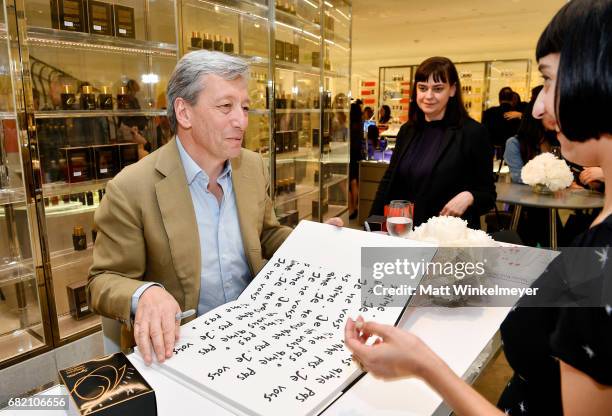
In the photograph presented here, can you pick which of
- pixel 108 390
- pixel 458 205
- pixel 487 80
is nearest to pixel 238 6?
pixel 458 205

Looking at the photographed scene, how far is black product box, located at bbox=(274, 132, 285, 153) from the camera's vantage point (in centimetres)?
423

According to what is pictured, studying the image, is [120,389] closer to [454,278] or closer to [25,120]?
[454,278]

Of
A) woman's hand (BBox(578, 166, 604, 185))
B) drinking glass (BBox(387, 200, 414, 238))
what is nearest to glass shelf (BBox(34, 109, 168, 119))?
drinking glass (BBox(387, 200, 414, 238))

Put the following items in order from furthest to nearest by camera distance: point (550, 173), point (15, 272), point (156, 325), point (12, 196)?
1. point (550, 173)
2. point (15, 272)
3. point (12, 196)
4. point (156, 325)

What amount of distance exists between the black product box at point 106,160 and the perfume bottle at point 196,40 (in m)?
1.07

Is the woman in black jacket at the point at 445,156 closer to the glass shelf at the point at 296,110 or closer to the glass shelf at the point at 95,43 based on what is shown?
the glass shelf at the point at 95,43

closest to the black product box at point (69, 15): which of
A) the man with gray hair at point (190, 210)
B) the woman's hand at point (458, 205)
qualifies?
the man with gray hair at point (190, 210)

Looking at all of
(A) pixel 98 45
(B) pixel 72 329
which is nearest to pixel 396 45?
(A) pixel 98 45

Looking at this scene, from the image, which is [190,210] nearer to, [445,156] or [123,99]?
[445,156]

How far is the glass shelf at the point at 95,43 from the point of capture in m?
2.37

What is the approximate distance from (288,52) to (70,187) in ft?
8.29

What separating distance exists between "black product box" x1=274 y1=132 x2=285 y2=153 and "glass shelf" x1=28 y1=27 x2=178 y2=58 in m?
1.35

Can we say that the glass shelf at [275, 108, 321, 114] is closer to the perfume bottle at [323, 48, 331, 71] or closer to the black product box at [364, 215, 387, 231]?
the perfume bottle at [323, 48, 331, 71]

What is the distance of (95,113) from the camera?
8.84ft
